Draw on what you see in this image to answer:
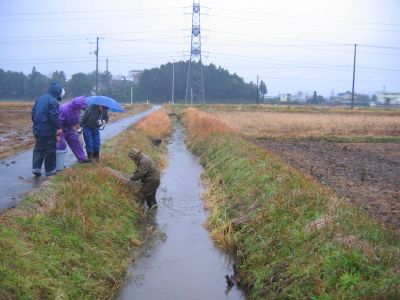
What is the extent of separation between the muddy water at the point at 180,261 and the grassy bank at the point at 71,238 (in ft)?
1.16

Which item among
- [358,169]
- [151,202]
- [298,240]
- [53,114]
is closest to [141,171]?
[151,202]

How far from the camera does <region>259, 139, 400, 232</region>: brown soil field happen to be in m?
9.59

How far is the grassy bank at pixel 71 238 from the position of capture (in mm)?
5383

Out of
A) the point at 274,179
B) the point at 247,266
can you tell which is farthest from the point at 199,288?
the point at 274,179

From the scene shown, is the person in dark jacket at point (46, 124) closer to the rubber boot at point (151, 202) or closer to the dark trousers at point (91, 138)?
the dark trousers at point (91, 138)

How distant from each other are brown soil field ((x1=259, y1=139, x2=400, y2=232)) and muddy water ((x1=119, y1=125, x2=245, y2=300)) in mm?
3038

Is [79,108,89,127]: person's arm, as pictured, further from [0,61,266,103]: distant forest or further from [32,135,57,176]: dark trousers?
[0,61,266,103]: distant forest

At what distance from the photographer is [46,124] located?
9844 millimetres

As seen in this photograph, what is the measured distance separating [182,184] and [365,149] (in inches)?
404

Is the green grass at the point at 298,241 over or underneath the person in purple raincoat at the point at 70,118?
underneath

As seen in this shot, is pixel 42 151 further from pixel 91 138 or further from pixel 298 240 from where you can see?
pixel 298 240

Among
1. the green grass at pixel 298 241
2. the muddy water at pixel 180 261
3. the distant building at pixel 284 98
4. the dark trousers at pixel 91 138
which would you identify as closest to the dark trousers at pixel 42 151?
the dark trousers at pixel 91 138

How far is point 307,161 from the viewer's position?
1567cm

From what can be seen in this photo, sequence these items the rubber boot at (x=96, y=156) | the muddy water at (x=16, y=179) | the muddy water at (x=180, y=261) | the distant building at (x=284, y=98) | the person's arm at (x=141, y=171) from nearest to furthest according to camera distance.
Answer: the muddy water at (x=180, y=261), the muddy water at (x=16, y=179), the person's arm at (x=141, y=171), the rubber boot at (x=96, y=156), the distant building at (x=284, y=98)
